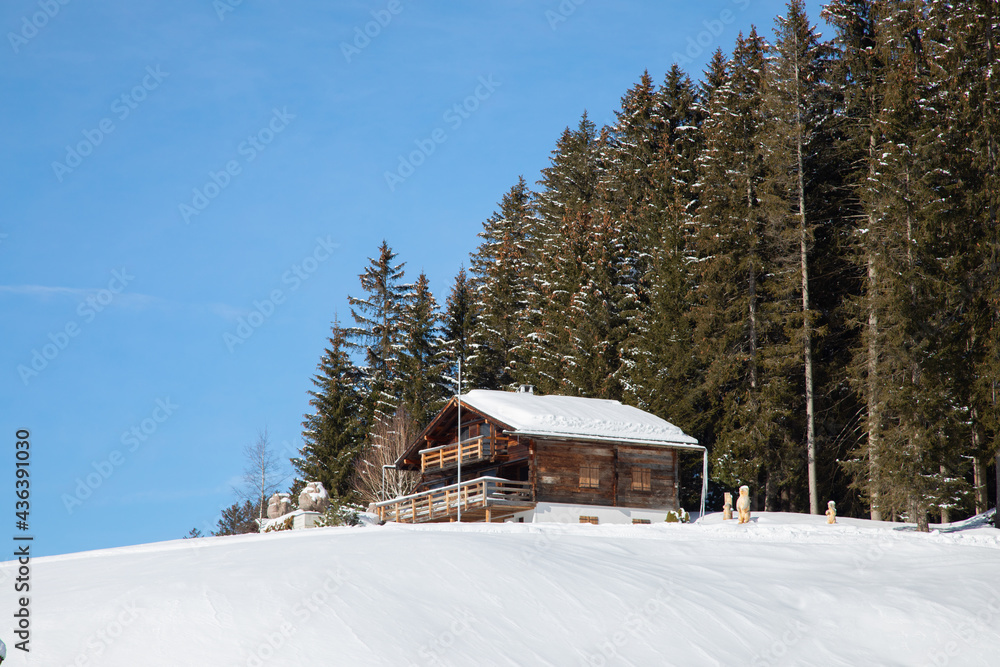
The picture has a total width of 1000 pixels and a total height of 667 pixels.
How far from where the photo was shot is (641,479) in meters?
39.7

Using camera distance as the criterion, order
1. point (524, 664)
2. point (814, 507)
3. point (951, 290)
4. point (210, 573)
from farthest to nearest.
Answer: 1. point (814, 507)
2. point (951, 290)
3. point (210, 573)
4. point (524, 664)

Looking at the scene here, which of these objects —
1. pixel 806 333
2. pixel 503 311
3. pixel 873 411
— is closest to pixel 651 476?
pixel 806 333

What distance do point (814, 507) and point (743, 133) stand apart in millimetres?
18930

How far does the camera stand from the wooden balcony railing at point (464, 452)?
39941 mm

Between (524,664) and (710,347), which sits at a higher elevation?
(710,347)

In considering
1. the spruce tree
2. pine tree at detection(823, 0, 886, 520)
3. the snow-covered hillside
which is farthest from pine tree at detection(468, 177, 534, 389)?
the snow-covered hillside

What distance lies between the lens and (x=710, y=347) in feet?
148

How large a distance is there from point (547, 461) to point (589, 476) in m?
1.89

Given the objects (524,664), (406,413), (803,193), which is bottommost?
(524,664)

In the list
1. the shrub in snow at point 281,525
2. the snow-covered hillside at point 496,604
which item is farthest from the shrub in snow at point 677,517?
the shrub in snow at point 281,525

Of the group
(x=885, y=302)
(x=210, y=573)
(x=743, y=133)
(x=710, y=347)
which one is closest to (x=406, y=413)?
(x=710, y=347)

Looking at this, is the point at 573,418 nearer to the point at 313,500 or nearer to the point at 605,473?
the point at 605,473

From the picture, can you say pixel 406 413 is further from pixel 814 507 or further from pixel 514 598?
pixel 514 598

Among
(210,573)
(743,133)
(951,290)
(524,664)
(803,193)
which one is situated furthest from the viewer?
(743,133)
